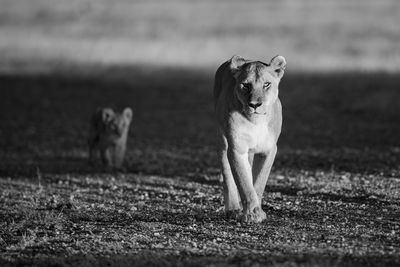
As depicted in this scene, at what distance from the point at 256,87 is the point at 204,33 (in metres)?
32.2

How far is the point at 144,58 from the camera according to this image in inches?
1281

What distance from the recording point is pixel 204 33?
40688 mm

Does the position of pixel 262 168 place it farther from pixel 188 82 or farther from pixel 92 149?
pixel 188 82

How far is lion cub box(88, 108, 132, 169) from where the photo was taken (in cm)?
1478

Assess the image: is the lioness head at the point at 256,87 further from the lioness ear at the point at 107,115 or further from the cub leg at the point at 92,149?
the cub leg at the point at 92,149

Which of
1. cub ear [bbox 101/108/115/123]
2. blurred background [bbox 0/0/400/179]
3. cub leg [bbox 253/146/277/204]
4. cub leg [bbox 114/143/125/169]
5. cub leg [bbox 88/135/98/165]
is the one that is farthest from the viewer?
blurred background [bbox 0/0/400/179]

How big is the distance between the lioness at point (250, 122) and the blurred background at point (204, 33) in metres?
16.1

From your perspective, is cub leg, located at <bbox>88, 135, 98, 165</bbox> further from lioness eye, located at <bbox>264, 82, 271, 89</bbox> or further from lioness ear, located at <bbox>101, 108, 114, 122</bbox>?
lioness eye, located at <bbox>264, 82, 271, 89</bbox>

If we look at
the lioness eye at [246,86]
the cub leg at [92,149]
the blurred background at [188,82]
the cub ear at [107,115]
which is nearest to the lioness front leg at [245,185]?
the lioness eye at [246,86]

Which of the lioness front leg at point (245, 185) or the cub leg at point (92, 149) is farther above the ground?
the lioness front leg at point (245, 185)

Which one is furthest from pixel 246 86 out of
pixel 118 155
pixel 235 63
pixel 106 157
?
pixel 106 157

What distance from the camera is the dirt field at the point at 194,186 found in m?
7.94

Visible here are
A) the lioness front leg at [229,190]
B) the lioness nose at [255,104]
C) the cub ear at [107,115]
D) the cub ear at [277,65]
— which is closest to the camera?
the lioness nose at [255,104]

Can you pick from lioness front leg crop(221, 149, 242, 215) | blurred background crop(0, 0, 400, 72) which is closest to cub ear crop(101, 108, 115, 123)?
lioness front leg crop(221, 149, 242, 215)
